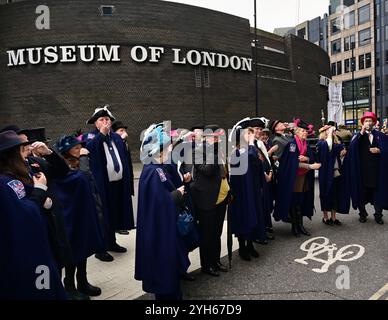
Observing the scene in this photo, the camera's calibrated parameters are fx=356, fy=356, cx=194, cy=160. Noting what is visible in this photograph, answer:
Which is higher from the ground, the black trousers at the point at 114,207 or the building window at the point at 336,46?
the building window at the point at 336,46

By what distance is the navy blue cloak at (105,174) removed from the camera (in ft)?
17.3

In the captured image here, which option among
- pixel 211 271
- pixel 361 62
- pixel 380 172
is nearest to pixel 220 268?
pixel 211 271

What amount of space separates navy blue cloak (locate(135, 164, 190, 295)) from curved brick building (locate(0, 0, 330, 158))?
704 inches

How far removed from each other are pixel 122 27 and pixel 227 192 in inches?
714

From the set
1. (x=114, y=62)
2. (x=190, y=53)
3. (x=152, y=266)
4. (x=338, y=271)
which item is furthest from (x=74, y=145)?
(x=190, y=53)

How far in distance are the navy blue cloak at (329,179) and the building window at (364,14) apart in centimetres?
6300

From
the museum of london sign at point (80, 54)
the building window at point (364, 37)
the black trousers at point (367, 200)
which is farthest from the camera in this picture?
the building window at point (364, 37)

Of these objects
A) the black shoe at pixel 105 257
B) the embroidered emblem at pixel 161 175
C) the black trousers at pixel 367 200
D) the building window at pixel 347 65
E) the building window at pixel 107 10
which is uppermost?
the building window at pixel 347 65

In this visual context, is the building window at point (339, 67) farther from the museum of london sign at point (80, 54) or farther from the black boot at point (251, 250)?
the black boot at point (251, 250)

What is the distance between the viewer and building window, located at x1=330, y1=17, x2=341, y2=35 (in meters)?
64.3

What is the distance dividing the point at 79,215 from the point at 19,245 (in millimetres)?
1440

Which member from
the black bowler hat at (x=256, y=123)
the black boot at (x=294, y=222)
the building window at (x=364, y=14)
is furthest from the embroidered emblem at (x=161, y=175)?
the building window at (x=364, y=14)

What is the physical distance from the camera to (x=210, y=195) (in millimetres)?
4691

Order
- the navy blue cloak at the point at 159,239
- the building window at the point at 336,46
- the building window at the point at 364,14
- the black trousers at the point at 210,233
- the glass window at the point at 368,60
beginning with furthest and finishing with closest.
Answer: the building window at the point at 336,46 → the glass window at the point at 368,60 → the building window at the point at 364,14 → the black trousers at the point at 210,233 → the navy blue cloak at the point at 159,239
